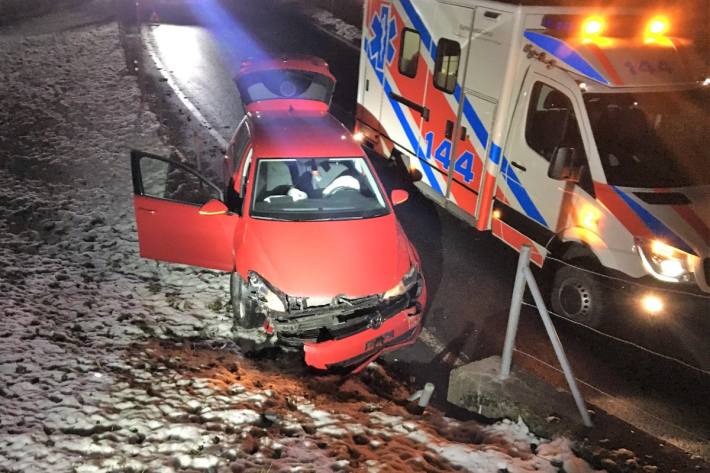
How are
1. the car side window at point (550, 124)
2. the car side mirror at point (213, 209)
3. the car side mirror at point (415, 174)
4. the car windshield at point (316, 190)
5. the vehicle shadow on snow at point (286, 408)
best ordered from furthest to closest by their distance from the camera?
the car side mirror at point (415, 174) → the car side window at point (550, 124) → the car windshield at point (316, 190) → the car side mirror at point (213, 209) → the vehicle shadow on snow at point (286, 408)

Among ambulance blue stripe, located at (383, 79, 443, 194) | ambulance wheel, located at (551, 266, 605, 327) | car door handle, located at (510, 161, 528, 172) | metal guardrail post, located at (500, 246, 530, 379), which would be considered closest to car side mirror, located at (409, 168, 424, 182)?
ambulance blue stripe, located at (383, 79, 443, 194)

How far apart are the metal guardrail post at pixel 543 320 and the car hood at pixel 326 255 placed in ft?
3.95

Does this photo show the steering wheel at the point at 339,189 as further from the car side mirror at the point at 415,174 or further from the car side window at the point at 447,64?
the car side mirror at the point at 415,174

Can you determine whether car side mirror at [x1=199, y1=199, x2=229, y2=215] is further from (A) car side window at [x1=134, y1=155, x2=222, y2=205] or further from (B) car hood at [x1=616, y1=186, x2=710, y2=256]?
(B) car hood at [x1=616, y1=186, x2=710, y2=256]

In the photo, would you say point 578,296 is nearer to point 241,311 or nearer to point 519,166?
point 519,166

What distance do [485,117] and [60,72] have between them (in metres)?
12.9

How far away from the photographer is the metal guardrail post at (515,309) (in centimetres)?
424

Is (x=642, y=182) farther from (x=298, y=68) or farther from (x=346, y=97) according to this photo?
(x=346, y=97)

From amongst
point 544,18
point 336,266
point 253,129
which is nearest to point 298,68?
point 253,129

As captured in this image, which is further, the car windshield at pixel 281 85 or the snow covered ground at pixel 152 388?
the car windshield at pixel 281 85

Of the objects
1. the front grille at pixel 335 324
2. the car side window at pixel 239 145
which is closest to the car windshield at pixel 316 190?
the car side window at pixel 239 145

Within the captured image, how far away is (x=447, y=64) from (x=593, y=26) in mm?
2075

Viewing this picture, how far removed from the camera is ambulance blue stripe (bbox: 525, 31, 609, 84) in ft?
19.2

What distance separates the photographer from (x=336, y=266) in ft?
17.1
